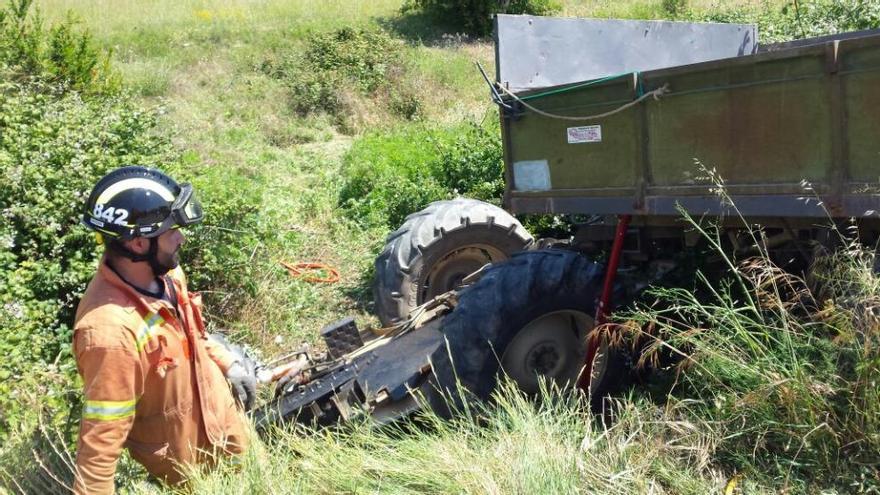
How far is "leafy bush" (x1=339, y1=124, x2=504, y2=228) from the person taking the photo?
896cm

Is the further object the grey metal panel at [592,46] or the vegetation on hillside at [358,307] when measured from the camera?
the grey metal panel at [592,46]

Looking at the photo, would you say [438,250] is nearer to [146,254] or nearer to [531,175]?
[531,175]

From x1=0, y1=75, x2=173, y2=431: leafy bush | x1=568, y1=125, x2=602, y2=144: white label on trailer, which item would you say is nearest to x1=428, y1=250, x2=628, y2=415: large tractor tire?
x1=568, y1=125, x2=602, y2=144: white label on trailer

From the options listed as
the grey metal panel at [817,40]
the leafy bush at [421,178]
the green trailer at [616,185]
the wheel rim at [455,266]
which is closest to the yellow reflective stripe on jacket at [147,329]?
the green trailer at [616,185]

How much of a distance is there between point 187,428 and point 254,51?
19.5 m

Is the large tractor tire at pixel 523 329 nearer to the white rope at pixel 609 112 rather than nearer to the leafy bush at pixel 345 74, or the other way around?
the white rope at pixel 609 112

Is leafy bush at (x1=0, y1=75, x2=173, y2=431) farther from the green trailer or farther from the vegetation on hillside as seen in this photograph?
the green trailer

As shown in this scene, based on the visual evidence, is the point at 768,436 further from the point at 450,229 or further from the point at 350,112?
the point at 350,112

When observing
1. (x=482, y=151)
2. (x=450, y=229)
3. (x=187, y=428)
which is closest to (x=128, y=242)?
(x=187, y=428)

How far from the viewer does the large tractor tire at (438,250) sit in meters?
5.72

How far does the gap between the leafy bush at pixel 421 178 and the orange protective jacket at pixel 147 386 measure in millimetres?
5560

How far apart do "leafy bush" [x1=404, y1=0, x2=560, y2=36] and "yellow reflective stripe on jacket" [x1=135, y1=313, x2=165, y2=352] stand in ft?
77.7

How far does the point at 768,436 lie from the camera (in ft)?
8.95

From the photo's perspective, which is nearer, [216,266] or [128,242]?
[128,242]
